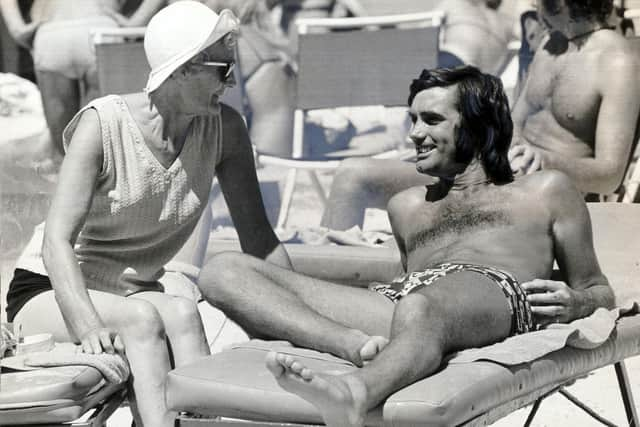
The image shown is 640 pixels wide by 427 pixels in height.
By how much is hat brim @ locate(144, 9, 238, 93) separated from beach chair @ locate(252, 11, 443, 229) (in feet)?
9.46

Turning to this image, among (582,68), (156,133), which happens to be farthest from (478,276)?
(582,68)

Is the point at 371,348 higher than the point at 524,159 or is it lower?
higher

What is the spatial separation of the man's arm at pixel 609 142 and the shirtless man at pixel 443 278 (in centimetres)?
172

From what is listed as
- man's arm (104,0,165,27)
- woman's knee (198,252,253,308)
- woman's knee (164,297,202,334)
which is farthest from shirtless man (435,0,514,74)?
woman's knee (164,297,202,334)

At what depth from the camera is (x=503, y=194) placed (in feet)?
9.82

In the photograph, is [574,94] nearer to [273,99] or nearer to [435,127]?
[273,99]

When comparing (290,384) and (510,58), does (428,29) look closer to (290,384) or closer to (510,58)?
(510,58)

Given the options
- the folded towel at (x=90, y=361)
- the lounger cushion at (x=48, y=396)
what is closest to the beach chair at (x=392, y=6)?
the folded towel at (x=90, y=361)

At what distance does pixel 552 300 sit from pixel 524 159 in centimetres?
165

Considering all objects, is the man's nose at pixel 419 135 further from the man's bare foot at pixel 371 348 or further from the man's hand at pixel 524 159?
the man's hand at pixel 524 159

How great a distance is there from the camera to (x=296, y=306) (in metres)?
2.61

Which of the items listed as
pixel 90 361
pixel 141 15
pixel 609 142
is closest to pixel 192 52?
pixel 90 361

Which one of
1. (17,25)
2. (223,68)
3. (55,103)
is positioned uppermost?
(223,68)

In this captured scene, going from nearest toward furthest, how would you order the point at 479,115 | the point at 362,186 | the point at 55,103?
1. the point at 479,115
2. the point at 362,186
3. the point at 55,103
